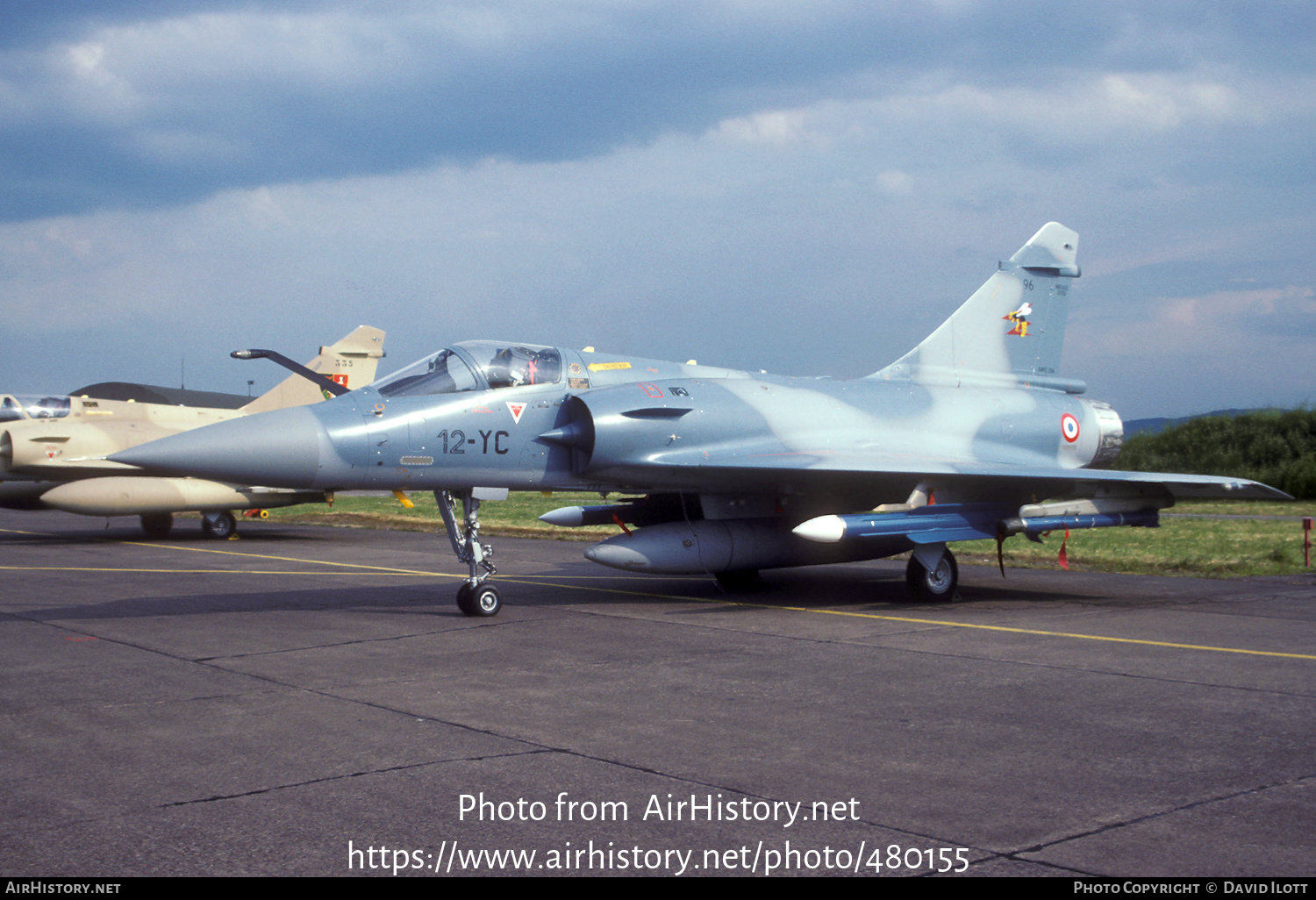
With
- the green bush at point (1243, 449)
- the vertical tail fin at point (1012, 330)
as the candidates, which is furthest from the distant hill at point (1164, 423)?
the vertical tail fin at point (1012, 330)

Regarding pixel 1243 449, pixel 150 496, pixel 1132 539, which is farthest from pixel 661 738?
pixel 1243 449

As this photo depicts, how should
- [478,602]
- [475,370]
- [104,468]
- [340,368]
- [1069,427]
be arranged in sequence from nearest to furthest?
1. [478,602]
2. [475,370]
3. [1069,427]
4. [104,468]
5. [340,368]

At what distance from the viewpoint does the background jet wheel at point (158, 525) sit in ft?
72.7

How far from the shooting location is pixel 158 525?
73.1 ft

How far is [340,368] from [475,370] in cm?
1538

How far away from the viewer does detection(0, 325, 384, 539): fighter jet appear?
779 inches

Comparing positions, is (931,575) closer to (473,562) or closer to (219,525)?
(473,562)

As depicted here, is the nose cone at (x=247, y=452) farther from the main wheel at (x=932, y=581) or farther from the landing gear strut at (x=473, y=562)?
the main wheel at (x=932, y=581)

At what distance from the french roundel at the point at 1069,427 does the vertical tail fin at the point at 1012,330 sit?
91 cm

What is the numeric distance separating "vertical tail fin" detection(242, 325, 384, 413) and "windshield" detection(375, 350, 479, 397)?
14.2m

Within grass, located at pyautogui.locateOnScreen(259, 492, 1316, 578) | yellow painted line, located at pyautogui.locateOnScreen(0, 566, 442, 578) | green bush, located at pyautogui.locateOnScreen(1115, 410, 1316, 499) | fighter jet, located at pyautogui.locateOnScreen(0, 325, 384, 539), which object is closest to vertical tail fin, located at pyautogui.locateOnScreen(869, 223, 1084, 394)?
grass, located at pyautogui.locateOnScreen(259, 492, 1316, 578)

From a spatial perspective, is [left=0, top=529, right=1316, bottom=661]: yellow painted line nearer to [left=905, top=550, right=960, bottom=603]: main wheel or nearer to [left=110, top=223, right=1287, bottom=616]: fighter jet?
[left=110, top=223, right=1287, bottom=616]: fighter jet

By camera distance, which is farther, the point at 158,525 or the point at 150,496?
the point at 158,525
